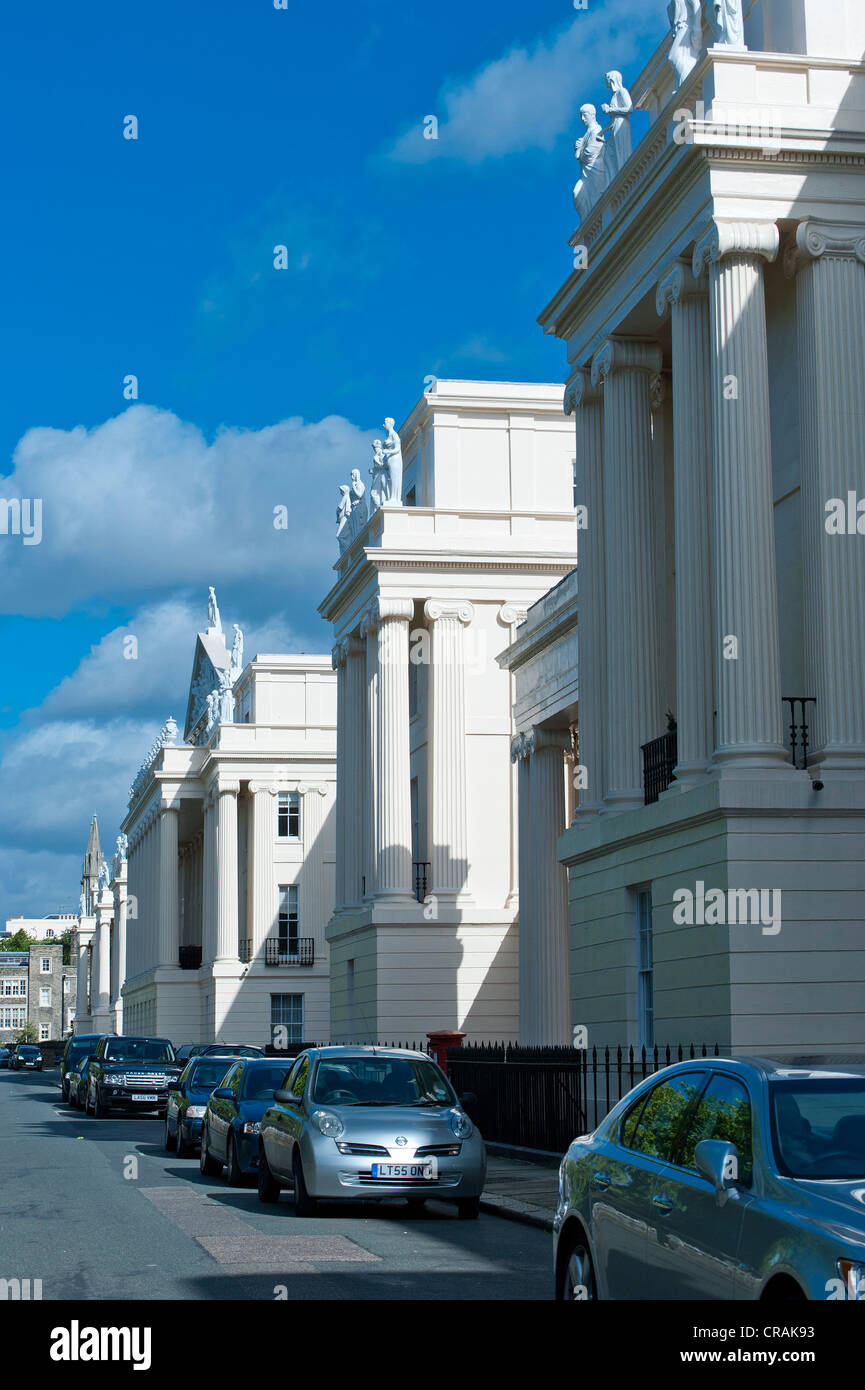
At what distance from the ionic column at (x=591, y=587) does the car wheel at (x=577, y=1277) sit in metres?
15.7

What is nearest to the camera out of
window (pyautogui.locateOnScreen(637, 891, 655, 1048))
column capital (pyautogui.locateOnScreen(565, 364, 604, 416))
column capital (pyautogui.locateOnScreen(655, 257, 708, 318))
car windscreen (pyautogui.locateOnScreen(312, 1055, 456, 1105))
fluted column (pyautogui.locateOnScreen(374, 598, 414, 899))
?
car windscreen (pyautogui.locateOnScreen(312, 1055, 456, 1105))

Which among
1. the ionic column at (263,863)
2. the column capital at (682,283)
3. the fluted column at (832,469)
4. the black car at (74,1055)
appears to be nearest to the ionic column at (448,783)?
the black car at (74,1055)

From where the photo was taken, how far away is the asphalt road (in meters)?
11.6

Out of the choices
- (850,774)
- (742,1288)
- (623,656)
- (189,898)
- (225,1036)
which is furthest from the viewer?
(189,898)

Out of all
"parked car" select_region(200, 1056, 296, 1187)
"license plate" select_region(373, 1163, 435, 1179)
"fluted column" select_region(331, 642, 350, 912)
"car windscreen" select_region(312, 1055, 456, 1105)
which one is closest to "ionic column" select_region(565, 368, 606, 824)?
"parked car" select_region(200, 1056, 296, 1187)

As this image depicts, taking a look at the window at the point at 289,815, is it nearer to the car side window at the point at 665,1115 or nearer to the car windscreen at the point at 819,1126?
the car side window at the point at 665,1115

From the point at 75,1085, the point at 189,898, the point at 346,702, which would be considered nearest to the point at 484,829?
the point at 346,702

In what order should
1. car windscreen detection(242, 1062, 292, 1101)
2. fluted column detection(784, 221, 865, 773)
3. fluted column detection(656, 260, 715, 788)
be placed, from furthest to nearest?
fluted column detection(656, 260, 715, 788), car windscreen detection(242, 1062, 292, 1101), fluted column detection(784, 221, 865, 773)

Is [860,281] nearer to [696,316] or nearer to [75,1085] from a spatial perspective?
[696,316]

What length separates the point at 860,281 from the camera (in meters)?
21.6

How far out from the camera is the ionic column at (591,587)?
25.8 m

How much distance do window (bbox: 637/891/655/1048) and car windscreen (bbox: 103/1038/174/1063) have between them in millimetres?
19950

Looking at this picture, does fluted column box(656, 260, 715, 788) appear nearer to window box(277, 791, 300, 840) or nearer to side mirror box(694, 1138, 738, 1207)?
side mirror box(694, 1138, 738, 1207)

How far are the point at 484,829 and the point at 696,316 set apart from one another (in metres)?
21.5
